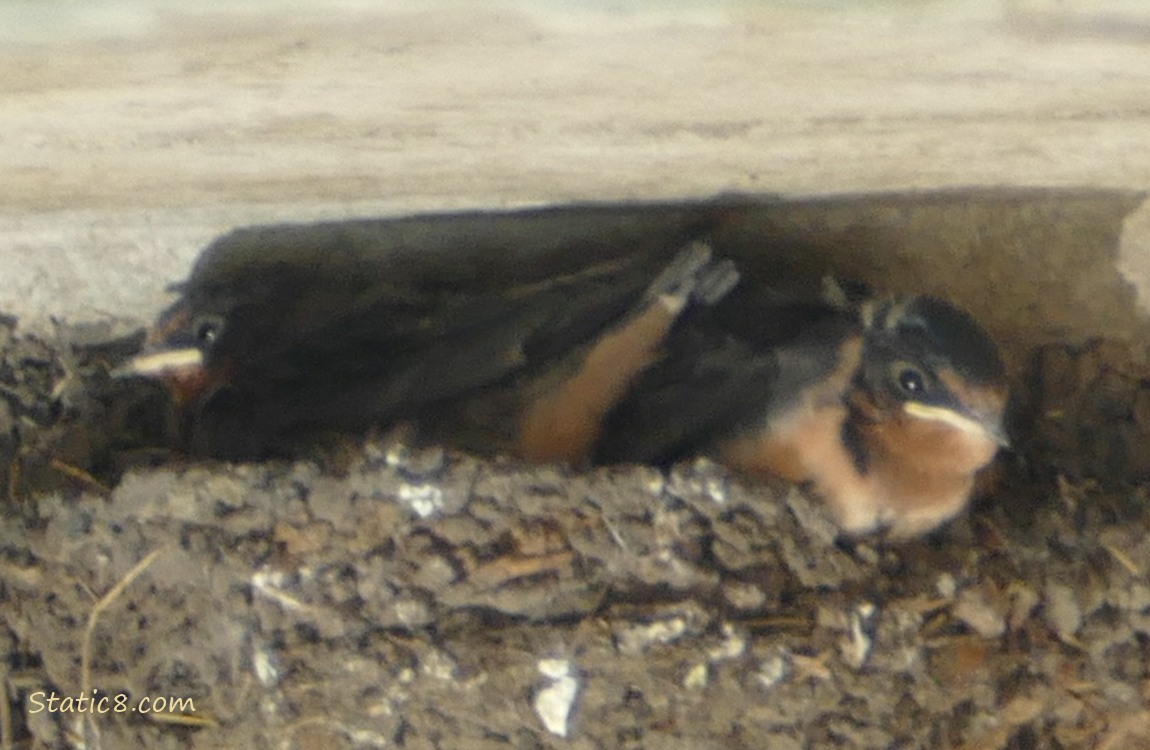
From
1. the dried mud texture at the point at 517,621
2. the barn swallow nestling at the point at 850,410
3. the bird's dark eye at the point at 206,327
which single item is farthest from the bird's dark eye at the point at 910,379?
the bird's dark eye at the point at 206,327

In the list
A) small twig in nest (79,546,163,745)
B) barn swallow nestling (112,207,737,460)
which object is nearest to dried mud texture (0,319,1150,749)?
small twig in nest (79,546,163,745)

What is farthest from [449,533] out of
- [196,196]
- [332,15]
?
[332,15]

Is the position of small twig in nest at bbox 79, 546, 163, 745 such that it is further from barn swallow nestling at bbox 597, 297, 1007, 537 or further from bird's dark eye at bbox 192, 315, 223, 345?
barn swallow nestling at bbox 597, 297, 1007, 537

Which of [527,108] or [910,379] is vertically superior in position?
[527,108]

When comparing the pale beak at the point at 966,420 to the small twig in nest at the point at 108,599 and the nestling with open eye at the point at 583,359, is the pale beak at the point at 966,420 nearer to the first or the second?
the nestling with open eye at the point at 583,359

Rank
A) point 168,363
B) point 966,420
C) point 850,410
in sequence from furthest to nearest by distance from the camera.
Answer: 1. point 168,363
2. point 850,410
3. point 966,420

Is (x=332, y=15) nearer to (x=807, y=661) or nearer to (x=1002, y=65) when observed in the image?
(x=1002, y=65)

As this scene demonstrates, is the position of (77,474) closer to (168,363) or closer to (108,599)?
(168,363)

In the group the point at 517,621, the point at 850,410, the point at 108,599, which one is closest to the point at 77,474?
Result: the point at 108,599
